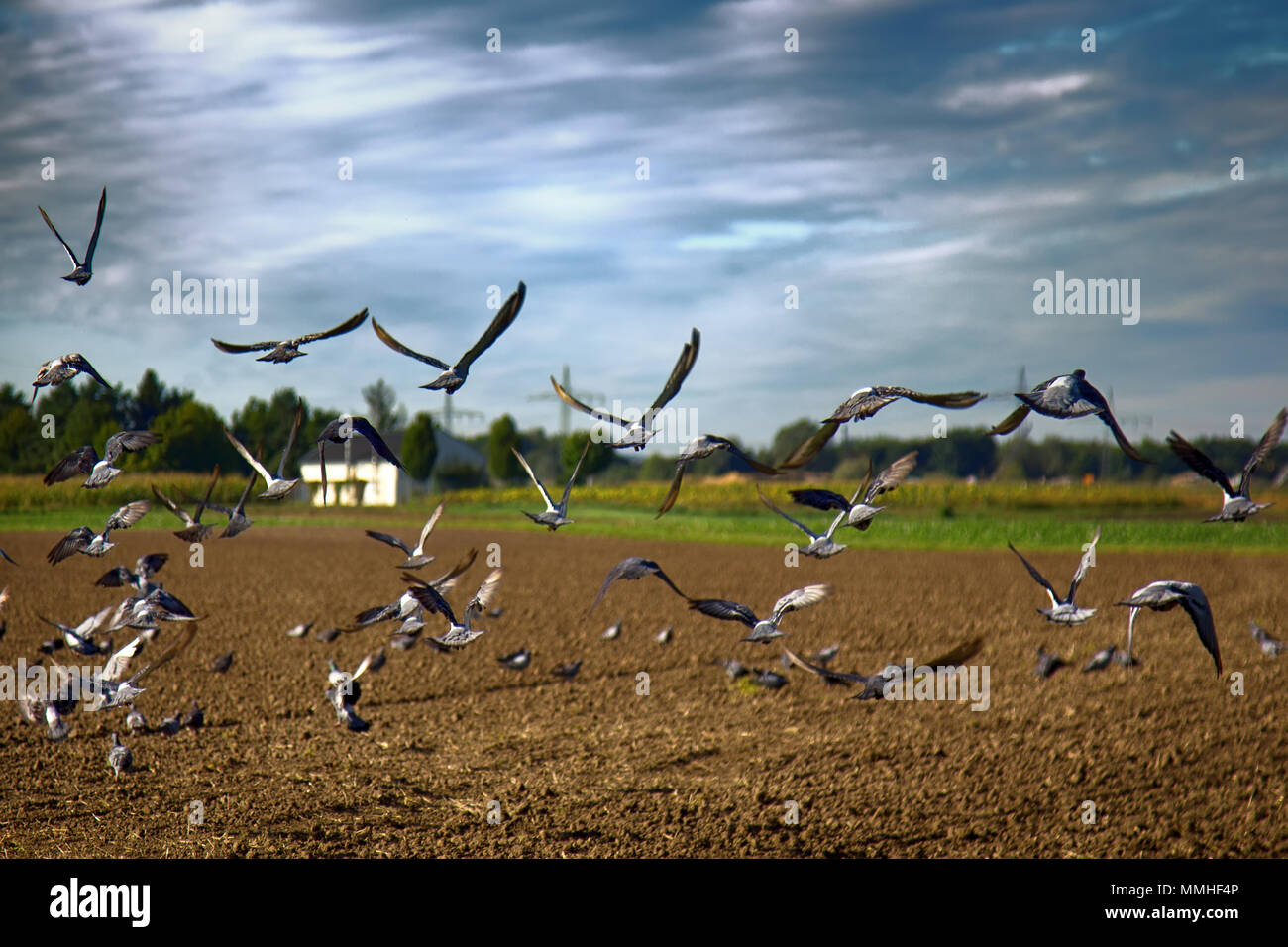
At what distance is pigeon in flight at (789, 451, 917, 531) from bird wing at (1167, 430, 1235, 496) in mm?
1495

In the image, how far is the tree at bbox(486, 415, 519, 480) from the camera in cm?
7933

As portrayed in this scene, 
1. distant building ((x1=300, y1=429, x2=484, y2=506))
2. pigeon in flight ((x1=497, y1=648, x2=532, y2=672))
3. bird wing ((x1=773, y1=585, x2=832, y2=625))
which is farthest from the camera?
distant building ((x1=300, y1=429, x2=484, y2=506))

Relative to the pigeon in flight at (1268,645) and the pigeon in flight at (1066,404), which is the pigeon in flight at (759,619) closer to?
the pigeon in flight at (1066,404)

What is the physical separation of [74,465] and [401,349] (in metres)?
3.55

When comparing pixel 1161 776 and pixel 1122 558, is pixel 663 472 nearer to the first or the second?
pixel 1122 558

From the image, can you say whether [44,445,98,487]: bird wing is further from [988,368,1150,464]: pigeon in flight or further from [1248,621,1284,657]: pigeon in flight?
[1248,621,1284,657]: pigeon in flight

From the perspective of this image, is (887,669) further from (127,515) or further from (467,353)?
(127,515)

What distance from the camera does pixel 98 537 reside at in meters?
7.74

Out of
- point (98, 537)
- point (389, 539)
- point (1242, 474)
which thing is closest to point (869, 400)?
point (1242, 474)

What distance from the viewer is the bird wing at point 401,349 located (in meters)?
5.61

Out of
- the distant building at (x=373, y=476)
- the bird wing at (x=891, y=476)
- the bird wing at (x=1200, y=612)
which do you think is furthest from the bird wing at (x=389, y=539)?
the distant building at (x=373, y=476)

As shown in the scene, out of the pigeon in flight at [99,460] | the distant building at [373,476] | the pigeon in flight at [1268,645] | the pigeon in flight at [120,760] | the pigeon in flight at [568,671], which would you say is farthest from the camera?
the distant building at [373,476]

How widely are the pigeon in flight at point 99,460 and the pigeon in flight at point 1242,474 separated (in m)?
7.14

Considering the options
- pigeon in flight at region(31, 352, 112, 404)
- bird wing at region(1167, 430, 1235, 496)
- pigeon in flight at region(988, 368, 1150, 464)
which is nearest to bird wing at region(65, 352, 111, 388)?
pigeon in flight at region(31, 352, 112, 404)
